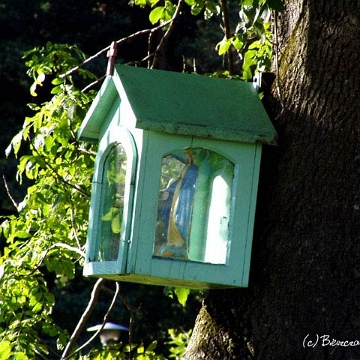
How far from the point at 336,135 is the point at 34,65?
68.7 inches

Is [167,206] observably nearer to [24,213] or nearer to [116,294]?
[116,294]

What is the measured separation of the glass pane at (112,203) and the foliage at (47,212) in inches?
29.1

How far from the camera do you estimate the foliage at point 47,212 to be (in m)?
3.23

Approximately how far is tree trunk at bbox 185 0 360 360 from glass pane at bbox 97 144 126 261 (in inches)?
12.9

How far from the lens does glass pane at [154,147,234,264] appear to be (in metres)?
2.19

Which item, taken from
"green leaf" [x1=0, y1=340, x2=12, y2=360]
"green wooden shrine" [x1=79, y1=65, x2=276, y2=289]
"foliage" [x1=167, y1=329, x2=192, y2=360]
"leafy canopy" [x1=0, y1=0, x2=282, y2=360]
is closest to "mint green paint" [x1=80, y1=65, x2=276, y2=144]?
"green wooden shrine" [x1=79, y1=65, x2=276, y2=289]

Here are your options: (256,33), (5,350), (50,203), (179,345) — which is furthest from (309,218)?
(179,345)

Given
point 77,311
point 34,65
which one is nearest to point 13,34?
point 77,311

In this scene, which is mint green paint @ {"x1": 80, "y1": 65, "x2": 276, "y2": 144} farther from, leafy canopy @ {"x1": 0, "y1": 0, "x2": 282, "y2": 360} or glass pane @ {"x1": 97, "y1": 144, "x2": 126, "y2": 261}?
leafy canopy @ {"x1": 0, "y1": 0, "x2": 282, "y2": 360}

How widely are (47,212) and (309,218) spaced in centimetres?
151

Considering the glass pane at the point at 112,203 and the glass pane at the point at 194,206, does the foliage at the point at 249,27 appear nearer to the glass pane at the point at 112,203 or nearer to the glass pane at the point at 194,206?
the glass pane at the point at 194,206

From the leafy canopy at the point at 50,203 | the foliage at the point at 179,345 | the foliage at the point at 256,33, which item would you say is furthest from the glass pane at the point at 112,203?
the foliage at the point at 179,345

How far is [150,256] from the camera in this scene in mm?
2125

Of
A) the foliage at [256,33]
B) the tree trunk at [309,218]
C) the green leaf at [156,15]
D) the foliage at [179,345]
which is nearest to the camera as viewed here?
the tree trunk at [309,218]
